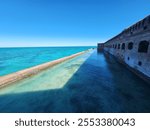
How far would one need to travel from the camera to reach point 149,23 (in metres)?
5.77

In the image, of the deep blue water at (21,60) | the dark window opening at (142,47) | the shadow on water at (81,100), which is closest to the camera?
the shadow on water at (81,100)

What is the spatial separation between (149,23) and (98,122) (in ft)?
22.5

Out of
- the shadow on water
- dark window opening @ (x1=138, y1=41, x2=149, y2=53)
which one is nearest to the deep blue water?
the shadow on water

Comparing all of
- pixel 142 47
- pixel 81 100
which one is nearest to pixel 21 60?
pixel 81 100

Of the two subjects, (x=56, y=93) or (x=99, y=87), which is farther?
(x=99, y=87)

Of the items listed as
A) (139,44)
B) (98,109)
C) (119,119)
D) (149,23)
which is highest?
(149,23)

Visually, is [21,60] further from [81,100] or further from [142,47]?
[142,47]

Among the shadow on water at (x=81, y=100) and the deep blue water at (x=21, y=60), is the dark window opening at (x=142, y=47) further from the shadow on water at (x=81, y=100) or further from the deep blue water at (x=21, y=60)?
the deep blue water at (x=21, y=60)

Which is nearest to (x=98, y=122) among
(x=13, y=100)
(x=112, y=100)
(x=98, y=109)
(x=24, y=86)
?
(x=98, y=109)

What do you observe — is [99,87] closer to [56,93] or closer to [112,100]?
[112,100]

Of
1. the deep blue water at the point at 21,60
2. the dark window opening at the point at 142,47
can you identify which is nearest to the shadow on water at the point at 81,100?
the dark window opening at the point at 142,47

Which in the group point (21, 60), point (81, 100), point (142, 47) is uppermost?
point (142, 47)

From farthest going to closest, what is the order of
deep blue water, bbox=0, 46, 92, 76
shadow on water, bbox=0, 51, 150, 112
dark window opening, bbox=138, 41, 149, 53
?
deep blue water, bbox=0, 46, 92, 76, dark window opening, bbox=138, 41, 149, 53, shadow on water, bbox=0, 51, 150, 112

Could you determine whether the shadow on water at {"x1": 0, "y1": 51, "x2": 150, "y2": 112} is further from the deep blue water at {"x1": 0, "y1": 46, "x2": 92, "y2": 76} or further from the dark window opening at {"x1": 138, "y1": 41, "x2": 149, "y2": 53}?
the deep blue water at {"x1": 0, "y1": 46, "x2": 92, "y2": 76}
